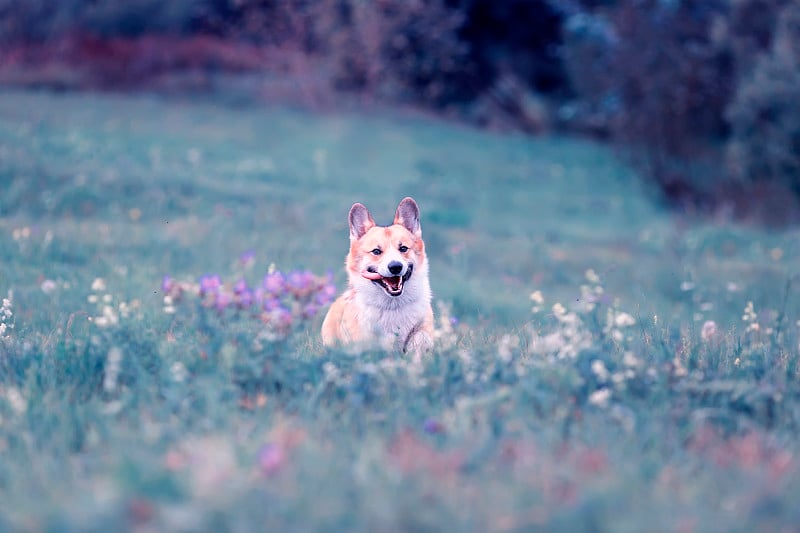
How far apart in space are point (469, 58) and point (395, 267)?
25.5 meters

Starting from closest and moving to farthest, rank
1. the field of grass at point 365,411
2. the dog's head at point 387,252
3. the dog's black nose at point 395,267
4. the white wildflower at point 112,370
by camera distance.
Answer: the field of grass at point 365,411 < the white wildflower at point 112,370 < the dog's black nose at point 395,267 < the dog's head at point 387,252

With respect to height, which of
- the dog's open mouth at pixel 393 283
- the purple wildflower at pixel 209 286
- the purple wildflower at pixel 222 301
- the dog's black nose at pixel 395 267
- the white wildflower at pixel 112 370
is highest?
the dog's black nose at pixel 395 267

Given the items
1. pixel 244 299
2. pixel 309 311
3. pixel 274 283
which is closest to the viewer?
pixel 244 299

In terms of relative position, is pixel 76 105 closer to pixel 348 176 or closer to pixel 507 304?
pixel 348 176

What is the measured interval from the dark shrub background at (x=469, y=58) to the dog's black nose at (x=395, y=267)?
13344 mm

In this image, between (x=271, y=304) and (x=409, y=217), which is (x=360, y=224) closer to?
(x=409, y=217)

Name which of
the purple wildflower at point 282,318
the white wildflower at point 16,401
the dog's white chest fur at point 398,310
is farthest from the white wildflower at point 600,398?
the white wildflower at point 16,401

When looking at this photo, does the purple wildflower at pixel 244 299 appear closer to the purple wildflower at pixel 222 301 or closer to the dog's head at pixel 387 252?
the purple wildflower at pixel 222 301

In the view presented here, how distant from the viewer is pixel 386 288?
605 centimetres

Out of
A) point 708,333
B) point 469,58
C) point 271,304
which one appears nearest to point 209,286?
point 271,304

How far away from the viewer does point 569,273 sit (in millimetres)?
12008

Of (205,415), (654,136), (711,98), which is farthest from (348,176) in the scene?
(205,415)

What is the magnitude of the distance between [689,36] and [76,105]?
52.0ft

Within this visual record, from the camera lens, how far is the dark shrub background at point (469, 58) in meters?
20.2
